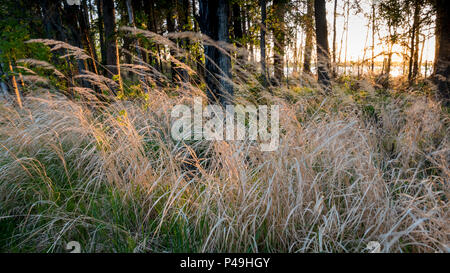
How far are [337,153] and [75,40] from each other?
4.58 m

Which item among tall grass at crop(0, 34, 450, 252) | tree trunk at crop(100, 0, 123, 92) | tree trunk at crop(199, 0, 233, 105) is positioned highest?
tree trunk at crop(100, 0, 123, 92)

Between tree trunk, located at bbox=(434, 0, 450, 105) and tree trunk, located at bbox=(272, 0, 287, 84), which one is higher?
tree trunk, located at bbox=(272, 0, 287, 84)

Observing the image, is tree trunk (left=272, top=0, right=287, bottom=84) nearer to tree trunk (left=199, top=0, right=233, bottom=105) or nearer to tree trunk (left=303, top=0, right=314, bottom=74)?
tree trunk (left=303, top=0, right=314, bottom=74)

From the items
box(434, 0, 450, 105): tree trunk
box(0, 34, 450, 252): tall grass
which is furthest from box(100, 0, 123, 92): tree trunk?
box(434, 0, 450, 105): tree trunk

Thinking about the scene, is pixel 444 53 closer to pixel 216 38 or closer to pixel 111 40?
pixel 216 38

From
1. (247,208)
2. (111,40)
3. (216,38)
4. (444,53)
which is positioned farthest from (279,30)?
(247,208)

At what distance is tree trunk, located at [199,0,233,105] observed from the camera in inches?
98.4

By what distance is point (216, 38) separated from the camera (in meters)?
2.53

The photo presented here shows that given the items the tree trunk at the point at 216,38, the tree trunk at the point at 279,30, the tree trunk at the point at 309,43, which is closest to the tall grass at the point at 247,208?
the tree trunk at the point at 216,38

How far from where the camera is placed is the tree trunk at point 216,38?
2500mm

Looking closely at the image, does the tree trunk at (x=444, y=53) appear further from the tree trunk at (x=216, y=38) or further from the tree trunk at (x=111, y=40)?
the tree trunk at (x=111, y=40)
